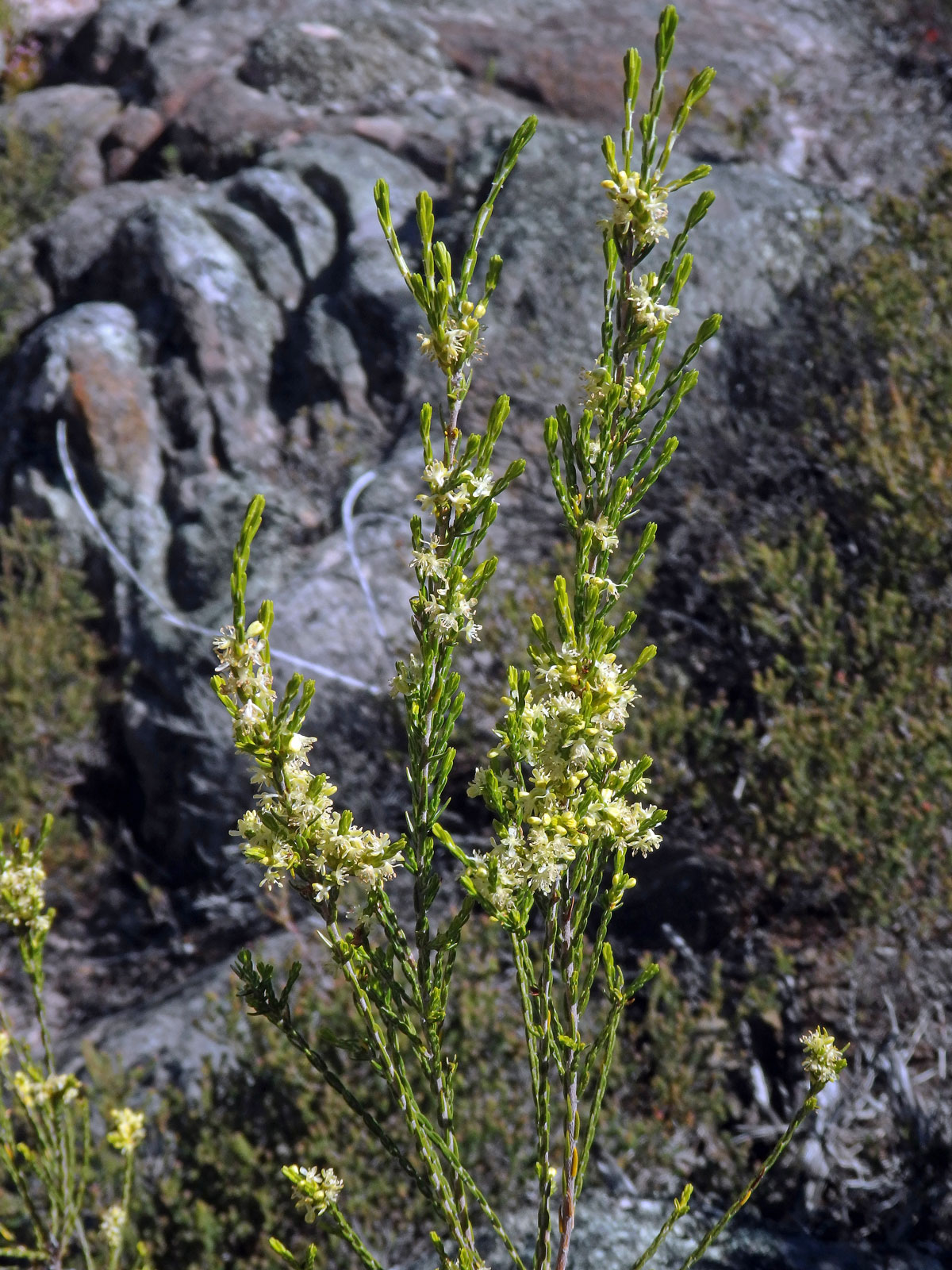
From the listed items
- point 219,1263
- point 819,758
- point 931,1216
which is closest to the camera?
point 931,1216

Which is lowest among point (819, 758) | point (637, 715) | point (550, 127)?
point (637, 715)

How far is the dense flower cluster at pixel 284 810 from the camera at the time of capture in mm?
1118

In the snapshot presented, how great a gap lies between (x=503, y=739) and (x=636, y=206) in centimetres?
67

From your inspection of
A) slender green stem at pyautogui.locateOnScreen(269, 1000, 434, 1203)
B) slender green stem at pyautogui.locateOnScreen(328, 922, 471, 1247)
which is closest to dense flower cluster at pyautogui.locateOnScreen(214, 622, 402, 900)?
slender green stem at pyautogui.locateOnScreen(328, 922, 471, 1247)

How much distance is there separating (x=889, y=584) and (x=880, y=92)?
517cm

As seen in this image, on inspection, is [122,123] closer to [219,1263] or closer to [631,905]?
[631,905]

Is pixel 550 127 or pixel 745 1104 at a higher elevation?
pixel 550 127

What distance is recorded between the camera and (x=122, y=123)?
7.77 metres

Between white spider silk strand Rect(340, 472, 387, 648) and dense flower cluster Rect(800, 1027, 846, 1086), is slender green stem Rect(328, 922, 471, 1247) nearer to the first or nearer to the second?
dense flower cluster Rect(800, 1027, 846, 1086)

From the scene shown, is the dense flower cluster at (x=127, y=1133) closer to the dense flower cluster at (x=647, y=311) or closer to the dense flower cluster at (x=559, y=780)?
the dense flower cluster at (x=559, y=780)

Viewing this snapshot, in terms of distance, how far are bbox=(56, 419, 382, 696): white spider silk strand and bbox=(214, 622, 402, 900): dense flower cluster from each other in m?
3.36

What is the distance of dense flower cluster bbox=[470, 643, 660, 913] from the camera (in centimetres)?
114

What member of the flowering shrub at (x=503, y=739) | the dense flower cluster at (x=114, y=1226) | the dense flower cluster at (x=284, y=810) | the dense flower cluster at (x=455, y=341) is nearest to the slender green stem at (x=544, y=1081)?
the flowering shrub at (x=503, y=739)

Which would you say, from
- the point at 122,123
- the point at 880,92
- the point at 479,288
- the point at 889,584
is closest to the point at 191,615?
the point at 479,288
